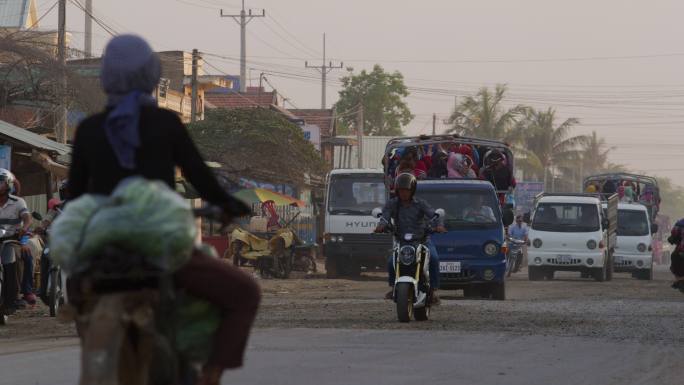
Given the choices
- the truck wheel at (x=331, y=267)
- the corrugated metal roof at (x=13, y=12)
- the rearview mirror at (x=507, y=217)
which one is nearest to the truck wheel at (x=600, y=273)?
the truck wheel at (x=331, y=267)

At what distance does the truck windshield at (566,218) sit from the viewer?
31531 millimetres

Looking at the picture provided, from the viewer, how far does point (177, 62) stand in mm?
58688

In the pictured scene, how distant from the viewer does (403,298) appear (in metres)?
14.5

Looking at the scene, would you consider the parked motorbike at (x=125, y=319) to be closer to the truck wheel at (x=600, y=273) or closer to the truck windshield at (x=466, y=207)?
→ the truck windshield at (x=466, y=207)

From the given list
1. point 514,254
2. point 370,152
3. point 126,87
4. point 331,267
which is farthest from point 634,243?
point 370,152

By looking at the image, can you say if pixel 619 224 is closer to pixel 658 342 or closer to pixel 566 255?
pixel 566 255

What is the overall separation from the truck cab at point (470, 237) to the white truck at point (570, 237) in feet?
30.5

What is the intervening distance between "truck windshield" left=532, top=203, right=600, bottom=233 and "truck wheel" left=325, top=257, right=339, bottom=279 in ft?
16.0

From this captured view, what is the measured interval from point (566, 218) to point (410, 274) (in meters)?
17.8

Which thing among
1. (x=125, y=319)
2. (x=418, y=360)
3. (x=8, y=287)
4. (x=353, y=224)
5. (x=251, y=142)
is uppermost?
(x=251, y=142)

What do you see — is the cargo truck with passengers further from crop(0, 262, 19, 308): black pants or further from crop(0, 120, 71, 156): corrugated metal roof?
crop(0, 262, 19, 308): black pants

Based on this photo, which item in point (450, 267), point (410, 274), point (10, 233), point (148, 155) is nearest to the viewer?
point (148, 155)

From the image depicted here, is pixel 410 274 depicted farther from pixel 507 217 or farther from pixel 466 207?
pixel 466 207

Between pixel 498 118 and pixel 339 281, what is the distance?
145 feet
